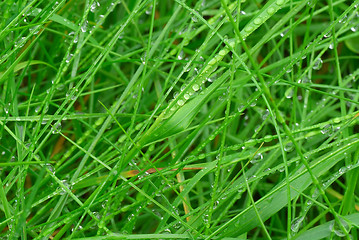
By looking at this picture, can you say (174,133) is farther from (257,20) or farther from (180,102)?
(257,20)

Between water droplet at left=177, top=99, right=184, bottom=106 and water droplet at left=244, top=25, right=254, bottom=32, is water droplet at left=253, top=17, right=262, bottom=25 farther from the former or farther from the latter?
water droplet at left=177, top=99, right=184, bottom=106

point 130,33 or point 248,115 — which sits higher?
point 130,33

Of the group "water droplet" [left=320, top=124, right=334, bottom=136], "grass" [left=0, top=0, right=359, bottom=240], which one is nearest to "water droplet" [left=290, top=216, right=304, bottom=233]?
"grass" [left=0, top=0, right=359, bottom=240]

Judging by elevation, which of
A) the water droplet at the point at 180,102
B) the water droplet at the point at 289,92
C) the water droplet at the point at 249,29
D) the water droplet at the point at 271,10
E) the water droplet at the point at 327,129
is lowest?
the water droplet at the point at 327,129

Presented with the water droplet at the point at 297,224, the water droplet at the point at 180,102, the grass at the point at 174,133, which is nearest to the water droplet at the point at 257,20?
the grass at the point at 174,133

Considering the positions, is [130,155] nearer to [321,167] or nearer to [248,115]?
[321,167]

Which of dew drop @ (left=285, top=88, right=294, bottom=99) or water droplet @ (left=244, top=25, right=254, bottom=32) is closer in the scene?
water droplet @ (left=244, top=25, right=254, bottom=32)

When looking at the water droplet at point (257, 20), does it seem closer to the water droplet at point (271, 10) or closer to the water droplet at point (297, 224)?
the water droplet at point (271, 10)

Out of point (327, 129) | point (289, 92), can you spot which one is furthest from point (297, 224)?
→ point (289, 92)

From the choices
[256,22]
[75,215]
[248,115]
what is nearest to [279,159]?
[248,115]
